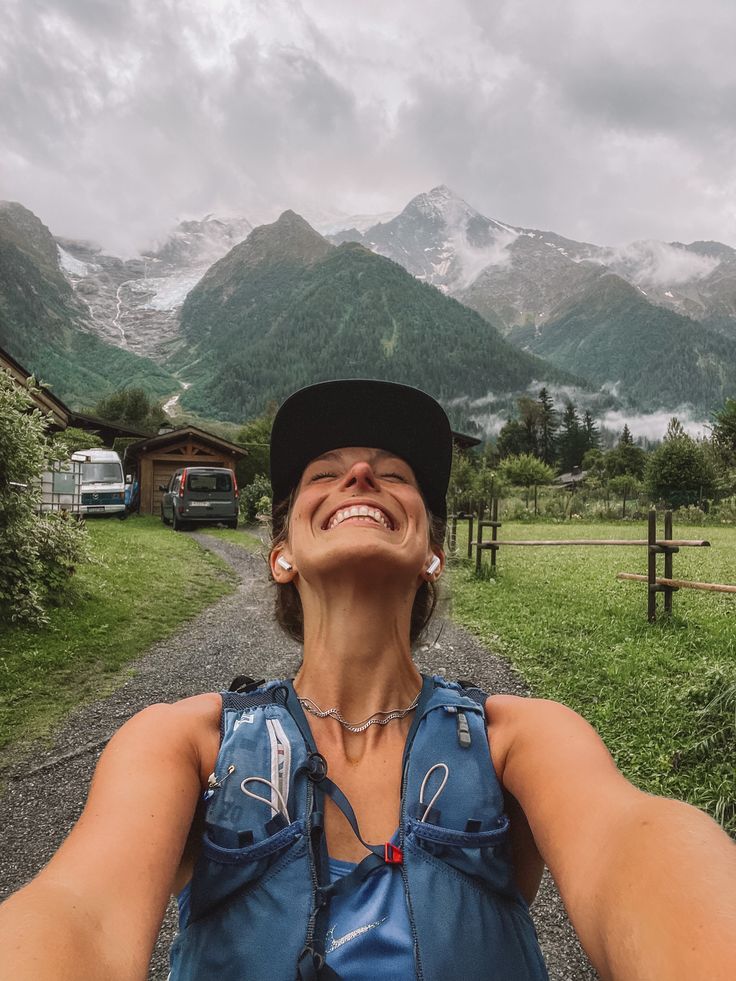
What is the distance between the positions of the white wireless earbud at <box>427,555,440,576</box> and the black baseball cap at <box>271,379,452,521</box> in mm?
330

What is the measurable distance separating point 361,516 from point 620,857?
102cm

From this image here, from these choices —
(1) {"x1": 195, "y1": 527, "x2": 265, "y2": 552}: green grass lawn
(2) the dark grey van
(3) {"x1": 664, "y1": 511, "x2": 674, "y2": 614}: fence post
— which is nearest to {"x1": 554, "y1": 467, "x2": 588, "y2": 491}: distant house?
(1) {"x1": 195, "y1": 527, "x2": 265, "y2": 552}: green grass lawn

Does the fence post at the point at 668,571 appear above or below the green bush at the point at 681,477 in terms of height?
below

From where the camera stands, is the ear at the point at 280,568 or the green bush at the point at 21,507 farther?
the green bush at the point at 21,507

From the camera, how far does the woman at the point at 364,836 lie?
97 centimetres

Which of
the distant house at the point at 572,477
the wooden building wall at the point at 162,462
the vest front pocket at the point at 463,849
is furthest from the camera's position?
the distant house at the point at 572,477

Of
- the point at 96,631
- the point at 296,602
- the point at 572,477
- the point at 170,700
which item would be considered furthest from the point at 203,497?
the point at 572,477

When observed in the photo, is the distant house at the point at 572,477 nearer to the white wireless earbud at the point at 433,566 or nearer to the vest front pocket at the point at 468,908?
the white wireless earbud at the point at 433,566

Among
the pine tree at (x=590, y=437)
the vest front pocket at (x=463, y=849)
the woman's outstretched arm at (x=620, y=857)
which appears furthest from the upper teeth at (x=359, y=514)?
the pine tree at (x=590, y=437)

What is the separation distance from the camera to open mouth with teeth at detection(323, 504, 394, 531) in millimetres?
1663

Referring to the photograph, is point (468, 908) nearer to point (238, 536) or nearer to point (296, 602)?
point (296, 602)

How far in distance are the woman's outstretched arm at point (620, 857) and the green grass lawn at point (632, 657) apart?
114 inches

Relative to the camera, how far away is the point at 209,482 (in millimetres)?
20922

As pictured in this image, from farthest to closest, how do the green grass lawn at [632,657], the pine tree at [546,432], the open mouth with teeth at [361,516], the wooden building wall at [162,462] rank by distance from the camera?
the pine tree at [546,432]
the wooden building wall at [162,462]
the green grass lawn at [632,657]
the open mouth with teeth at [361,516]
